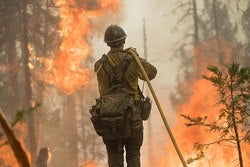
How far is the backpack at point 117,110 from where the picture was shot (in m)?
5.71

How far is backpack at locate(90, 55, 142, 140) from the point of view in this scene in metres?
5.71

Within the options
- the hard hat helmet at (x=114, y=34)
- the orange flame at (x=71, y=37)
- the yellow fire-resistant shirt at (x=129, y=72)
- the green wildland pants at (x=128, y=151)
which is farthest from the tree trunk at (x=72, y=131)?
the hard hat helmet at (x=114, y=34)

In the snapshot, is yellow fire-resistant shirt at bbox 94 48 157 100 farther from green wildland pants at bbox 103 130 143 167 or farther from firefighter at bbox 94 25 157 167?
green wildland pants at bbox 103 130 143 167

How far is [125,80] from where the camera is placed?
5.98m

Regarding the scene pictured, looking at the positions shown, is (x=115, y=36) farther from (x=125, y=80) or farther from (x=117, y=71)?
(x=125, y=80)

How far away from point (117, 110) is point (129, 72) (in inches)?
23.1

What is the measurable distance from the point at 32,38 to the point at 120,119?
69.8 ft

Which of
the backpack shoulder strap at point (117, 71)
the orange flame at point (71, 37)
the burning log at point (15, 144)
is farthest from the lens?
the orange flame at point (71, 37)

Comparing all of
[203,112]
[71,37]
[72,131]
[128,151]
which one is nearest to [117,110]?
[128,151]

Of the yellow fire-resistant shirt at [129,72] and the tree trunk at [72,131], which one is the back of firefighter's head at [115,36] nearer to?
the yellow fire-resistant shirt at [129,72]

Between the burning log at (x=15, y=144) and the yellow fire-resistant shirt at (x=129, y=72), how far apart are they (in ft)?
12.2

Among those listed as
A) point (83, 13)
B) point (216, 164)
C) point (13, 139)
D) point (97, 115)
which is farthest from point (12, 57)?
point (13, 139)

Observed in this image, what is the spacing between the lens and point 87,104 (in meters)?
42.5

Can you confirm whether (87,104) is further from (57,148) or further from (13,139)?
(13,139)
